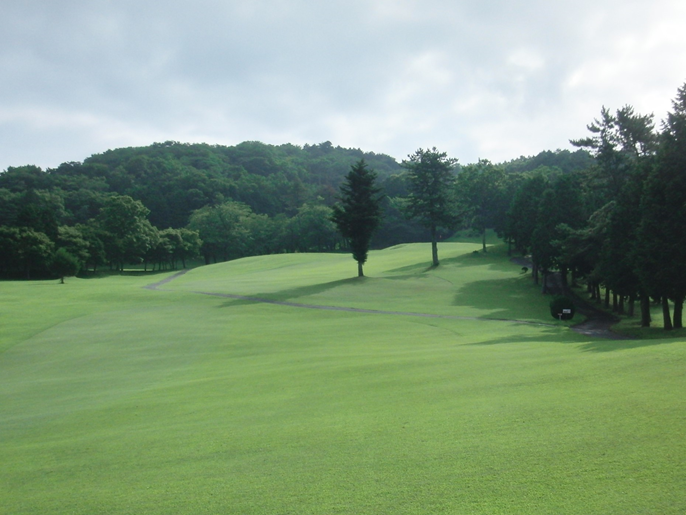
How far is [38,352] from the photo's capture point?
2650 cm

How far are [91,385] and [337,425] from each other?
43.4ft

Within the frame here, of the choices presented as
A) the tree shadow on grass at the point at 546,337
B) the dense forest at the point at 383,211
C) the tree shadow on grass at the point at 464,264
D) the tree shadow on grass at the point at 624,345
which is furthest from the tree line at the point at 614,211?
the tree shadow on grass at the point at 624,345

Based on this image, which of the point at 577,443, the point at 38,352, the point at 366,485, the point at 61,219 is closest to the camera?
the point at 366,485

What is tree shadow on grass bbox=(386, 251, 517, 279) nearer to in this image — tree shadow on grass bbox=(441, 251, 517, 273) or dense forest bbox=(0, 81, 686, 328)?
tree shadow on grass bbox=(441, 251, 517, 273)

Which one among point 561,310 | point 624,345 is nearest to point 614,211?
point 561,310

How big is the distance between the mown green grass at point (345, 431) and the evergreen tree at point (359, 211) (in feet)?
101

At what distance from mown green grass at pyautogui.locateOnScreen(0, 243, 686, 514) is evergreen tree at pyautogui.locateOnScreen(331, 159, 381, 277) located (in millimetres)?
30897

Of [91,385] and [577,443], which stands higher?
[577,443]

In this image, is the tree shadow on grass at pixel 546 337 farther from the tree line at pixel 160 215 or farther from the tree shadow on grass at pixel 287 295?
the tree line at pixel 160 215

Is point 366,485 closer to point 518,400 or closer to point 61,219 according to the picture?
point 518,400

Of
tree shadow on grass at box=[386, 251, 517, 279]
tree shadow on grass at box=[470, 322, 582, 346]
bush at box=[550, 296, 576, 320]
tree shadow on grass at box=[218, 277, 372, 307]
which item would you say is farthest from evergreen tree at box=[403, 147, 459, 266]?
tree shadow on grass at box=[470, 322, 582, 346]

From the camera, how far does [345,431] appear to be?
8.72 metres

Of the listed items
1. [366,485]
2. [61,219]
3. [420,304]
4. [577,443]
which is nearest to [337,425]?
[366,485]

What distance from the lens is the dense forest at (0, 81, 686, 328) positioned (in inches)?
1149
